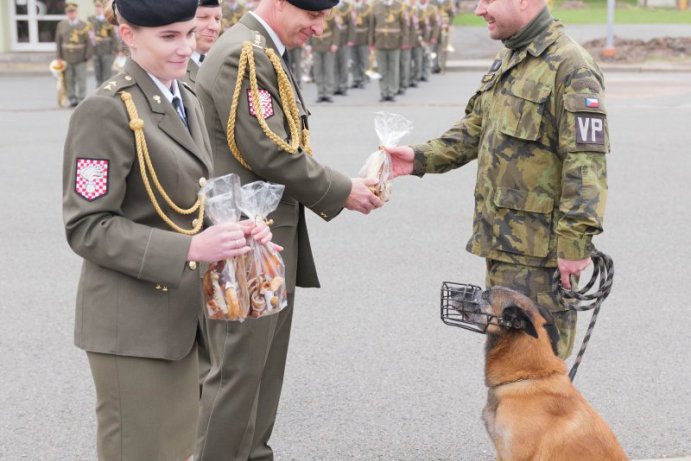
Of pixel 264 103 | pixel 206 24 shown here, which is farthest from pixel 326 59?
pixel 264 103

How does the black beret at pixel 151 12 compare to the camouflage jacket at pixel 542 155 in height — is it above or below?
above

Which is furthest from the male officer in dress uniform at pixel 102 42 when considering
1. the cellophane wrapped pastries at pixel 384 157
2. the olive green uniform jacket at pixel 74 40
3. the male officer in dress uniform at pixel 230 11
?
the cellophane wrapped pastries at pixel 384 157

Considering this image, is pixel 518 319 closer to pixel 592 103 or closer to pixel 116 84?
pixel 592 103

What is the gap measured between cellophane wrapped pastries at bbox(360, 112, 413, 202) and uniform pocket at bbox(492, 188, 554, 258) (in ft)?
1.52

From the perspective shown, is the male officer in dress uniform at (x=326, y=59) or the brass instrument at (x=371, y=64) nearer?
the male officer in dress uniform at (x=326, y=59)

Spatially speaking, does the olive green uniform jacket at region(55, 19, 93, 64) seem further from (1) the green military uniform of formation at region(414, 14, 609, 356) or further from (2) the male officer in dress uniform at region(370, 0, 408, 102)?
(1) the green military uniform of formation at region(414, 14, 609, 356)

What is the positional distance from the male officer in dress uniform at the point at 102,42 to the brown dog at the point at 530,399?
682 inches

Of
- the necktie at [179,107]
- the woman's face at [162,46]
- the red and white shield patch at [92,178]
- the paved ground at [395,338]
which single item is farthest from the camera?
the paved ground at [395,338]

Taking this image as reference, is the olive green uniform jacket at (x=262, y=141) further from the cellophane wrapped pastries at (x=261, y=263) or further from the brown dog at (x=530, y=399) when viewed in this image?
the brown dog at (x=530, y=399)

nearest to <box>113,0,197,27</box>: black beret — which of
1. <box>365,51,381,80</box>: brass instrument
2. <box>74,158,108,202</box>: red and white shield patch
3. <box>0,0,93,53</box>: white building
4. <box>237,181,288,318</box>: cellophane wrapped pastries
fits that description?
<box>74,158,108,202</box>: red and white shield patch

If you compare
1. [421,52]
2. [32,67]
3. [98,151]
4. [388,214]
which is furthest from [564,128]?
[32,67]

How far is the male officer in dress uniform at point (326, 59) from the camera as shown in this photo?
1959cm

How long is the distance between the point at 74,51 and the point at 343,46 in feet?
17.1

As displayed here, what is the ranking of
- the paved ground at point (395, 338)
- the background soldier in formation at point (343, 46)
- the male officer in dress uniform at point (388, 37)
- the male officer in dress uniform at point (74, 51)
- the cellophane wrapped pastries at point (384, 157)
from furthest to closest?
1. the background soldier in formation at point (343, 46)
2. the male officer in dress uniform at point (388, 37)
3. the male officer in dress uniform at point (74, 51)
4. the paved ground at point (395, 338)
5. the cellophane wrapped pastries at point (384, 157)
